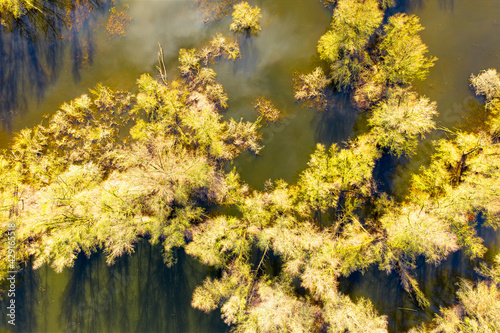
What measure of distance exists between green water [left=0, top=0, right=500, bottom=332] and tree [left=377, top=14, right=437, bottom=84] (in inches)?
31.8

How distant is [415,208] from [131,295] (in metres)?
16.0

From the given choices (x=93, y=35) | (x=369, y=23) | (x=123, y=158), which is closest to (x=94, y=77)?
(x=93, y=35)

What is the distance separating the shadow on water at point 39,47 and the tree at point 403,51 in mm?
15820

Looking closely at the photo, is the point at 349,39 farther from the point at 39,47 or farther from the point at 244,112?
the point at 39,47

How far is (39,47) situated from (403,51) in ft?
64.4

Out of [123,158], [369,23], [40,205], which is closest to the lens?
[369,23]

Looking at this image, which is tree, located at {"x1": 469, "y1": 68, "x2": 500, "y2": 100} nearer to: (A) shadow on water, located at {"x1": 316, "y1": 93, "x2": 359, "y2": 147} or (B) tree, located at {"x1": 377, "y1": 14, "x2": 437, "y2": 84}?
(B) tree, located at {"x1": 377, "y1": 14, "x2": 437, "y2": 84}

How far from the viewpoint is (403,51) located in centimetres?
1267

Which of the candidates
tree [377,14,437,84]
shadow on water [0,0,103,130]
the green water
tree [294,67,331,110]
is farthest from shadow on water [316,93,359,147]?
shadow on water [0,0,103,130]

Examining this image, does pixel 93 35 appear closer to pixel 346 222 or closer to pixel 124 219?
pixel 124 219

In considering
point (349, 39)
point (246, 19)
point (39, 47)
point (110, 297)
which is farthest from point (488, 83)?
point (39, 47)

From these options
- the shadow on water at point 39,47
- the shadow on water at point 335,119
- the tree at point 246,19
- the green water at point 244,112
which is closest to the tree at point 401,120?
the green water at point 244,112

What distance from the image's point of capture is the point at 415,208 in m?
13.4

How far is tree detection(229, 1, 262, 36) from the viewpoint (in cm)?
1402
